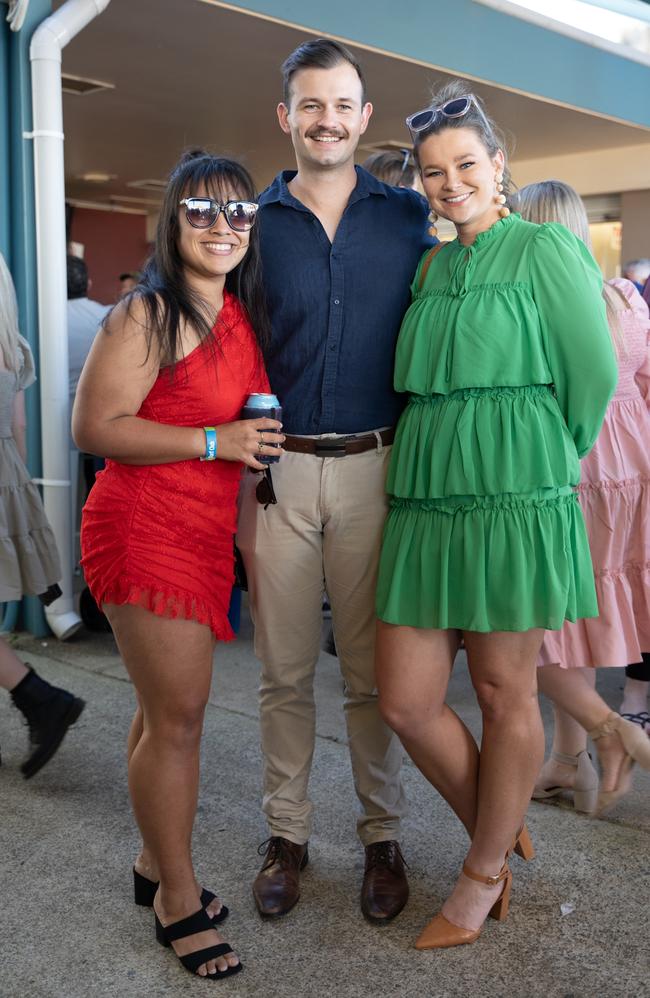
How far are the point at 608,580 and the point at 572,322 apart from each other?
1.35m

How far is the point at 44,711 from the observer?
352 cm

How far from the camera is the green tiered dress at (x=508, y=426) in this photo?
235cm

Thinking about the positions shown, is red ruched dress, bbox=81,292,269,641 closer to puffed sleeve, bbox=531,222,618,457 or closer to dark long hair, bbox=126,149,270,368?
dark long hair, bbox=126,149,270,368

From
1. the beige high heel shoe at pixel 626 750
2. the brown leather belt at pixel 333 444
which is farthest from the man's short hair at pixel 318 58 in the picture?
the beige high heel shoe at pixel 626 750

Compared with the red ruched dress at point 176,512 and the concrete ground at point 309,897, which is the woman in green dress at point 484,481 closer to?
the concrete ground at point 309,897

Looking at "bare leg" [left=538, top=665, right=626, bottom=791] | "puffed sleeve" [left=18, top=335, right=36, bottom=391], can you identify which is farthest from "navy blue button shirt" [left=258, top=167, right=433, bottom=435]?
"puffed sleeve" [left=18, top=335, right=36, bottom=391]

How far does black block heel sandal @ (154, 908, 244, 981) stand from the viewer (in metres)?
2.41

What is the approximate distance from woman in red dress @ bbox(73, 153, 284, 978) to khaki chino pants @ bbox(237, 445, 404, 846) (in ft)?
0.95

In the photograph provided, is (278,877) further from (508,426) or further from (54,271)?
(54,271)

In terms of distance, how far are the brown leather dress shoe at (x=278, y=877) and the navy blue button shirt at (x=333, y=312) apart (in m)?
1.14

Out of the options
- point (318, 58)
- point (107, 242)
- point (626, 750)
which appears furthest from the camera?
point (107, 242)

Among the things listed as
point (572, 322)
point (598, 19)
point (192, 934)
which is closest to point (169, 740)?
point (192, 934)

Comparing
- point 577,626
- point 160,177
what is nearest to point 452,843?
point 577,626

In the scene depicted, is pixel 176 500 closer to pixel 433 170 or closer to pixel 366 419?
pixel 366 419
